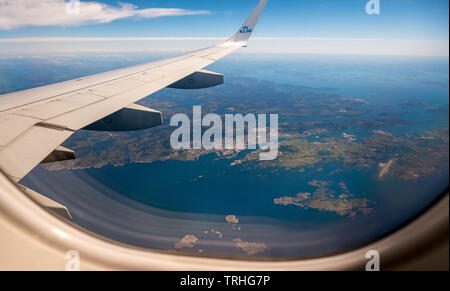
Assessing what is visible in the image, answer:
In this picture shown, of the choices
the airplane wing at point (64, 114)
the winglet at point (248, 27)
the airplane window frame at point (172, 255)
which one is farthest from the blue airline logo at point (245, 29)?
the airplane window frame at point (172, 255)

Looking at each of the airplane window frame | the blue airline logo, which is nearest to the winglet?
the blue airline logo

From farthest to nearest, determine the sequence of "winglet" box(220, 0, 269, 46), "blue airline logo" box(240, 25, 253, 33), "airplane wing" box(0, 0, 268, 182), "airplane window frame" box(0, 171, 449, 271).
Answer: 1. "blue airline logo" box(240, 25, 253, 33)
2. "winglet" box(220, 0, 269, 46)
3. "airplane wing" box(0, 0, 268, 182)
4. "airplane window frame" box(0, 171, 449, 271)

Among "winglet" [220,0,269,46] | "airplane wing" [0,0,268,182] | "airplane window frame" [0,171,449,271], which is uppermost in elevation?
"winglet" [220,0,269,46]

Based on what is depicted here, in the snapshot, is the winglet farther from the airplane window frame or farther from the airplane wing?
the airplane window frame

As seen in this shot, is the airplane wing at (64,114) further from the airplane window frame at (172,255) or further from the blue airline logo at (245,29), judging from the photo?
the blue airline logo at (245,29)

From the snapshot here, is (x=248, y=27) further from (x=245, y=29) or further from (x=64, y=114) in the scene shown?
(x=64, y=114)
